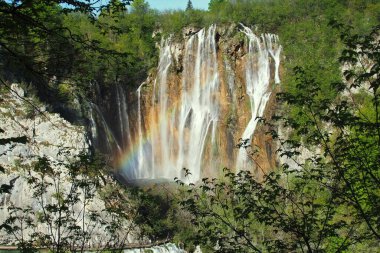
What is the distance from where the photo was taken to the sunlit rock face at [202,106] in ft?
113

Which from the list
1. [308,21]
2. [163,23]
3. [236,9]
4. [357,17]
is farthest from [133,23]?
[357,17]

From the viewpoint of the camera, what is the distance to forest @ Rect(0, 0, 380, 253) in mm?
5441

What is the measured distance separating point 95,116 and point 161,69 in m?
8.40

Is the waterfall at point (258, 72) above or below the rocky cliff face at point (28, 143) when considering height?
above

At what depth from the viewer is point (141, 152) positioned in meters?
37.7

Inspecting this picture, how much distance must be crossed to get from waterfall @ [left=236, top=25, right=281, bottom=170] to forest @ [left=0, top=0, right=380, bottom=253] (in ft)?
2.69

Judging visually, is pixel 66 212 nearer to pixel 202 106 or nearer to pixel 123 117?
pixel 202 106

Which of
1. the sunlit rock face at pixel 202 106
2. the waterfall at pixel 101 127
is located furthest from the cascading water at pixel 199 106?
the waterfall at pixel 101 127

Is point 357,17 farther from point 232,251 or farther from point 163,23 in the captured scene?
point 232,251

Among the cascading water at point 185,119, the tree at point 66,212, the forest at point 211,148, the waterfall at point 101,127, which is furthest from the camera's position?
the cascading water at point 185,119

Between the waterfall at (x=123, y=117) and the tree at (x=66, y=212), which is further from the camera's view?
the waterfall at (x=123, y=117)

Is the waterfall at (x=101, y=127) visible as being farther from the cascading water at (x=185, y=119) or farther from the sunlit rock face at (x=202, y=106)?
the cascading water at (x=185, y=119)

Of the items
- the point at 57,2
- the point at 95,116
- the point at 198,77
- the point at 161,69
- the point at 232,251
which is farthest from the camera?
the point at 161,69

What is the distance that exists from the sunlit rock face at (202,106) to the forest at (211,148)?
1.95 feet
